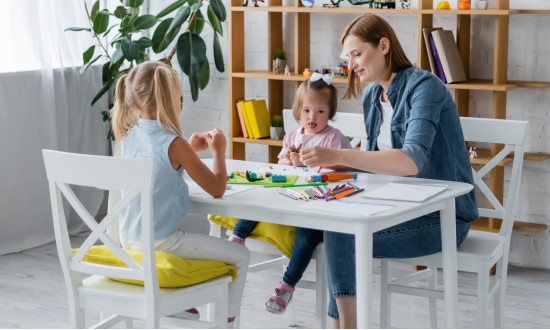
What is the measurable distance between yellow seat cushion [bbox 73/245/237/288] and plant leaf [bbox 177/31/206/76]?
2003 millimetres

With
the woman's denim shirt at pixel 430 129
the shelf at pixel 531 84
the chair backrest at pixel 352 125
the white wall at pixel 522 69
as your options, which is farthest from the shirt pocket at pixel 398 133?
the white wall at pixel 522 69

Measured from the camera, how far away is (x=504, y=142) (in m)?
2.84

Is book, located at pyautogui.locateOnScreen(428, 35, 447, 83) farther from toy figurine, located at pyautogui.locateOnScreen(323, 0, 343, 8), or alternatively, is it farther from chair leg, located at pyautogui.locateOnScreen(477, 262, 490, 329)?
A: chair leg, located at pyautogui.locateOnScreen(477, 262, 490, 329)

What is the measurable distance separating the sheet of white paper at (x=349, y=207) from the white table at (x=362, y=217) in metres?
0.02

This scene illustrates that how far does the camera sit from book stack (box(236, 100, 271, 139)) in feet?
14.0

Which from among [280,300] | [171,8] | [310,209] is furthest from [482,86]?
[310,209]

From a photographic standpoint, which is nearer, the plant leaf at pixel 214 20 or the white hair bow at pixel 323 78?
the white hair bow at pixel 323 78

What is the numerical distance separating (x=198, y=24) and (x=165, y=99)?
2.07m

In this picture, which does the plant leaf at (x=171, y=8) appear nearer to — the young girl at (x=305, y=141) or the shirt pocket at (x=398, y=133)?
the young girl at (x=305, y=141)

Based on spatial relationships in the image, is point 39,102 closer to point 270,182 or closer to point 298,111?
point 298,111

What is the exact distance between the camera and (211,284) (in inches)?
91.3

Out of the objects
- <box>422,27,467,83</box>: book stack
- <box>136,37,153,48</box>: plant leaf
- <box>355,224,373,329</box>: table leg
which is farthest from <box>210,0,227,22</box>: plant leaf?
<box>355,224,373,329</box>: table leg

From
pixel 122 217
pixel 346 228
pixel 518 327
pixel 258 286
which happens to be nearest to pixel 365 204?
pixel 346 228

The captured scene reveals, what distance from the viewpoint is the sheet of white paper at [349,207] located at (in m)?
2.14
